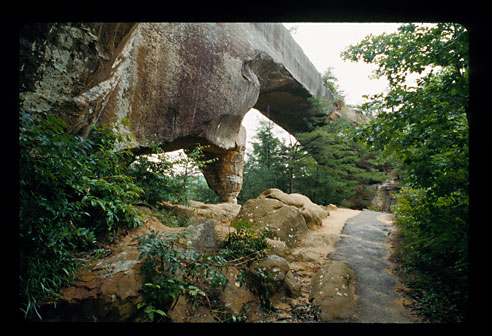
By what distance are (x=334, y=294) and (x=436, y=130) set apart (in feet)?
7.37

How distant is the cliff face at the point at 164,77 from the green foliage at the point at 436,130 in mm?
3234

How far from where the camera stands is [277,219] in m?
4.95

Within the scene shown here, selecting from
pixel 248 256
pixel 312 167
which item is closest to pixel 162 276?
pixel 248 256

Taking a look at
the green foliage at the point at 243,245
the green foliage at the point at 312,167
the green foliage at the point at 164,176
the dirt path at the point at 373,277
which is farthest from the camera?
the green foliage at the point at 312,167

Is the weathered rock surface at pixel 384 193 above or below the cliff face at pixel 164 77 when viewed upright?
below

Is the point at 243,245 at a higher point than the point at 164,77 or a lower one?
lower

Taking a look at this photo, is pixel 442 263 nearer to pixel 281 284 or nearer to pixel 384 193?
pixel 281 284

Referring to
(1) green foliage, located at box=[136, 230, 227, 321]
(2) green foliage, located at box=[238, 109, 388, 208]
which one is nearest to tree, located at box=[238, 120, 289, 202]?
(2) green foliage, located at box=[238, 109, 388, 208]

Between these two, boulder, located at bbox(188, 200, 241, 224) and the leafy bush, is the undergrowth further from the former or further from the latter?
boulder, located at bbox(188, 200, 241, 224)

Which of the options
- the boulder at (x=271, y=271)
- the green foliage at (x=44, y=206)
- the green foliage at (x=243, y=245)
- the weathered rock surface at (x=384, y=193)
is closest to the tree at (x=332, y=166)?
the weathered rock surface at (x=384, y=193)

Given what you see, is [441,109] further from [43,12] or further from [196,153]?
[196,153]

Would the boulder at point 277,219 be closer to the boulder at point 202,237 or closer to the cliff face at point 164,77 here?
the boulder at point 202,237

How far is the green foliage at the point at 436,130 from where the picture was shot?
2098 mm

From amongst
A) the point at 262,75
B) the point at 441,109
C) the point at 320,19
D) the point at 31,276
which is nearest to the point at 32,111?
the point at 31,276
